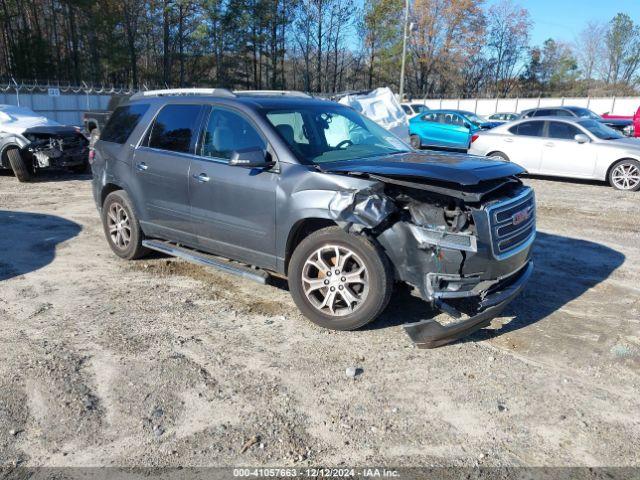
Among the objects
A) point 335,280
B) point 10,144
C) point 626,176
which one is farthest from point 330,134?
point 10,144

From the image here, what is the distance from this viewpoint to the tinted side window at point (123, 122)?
5873 millimetres

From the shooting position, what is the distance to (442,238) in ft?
12.3

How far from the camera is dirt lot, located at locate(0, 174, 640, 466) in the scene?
288 centimetres

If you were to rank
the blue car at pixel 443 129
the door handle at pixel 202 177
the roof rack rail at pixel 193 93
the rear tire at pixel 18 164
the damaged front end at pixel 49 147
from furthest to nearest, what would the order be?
the blue car at pixel 443 129, the damaged front end at pixel 49 147, the rear tire at pixel 18 164, the roof rack rail at pixel 193 93, the door handle at pixel 202 177

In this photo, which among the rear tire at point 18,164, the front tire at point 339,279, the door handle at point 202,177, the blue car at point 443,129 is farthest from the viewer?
the blue car at point 443,129

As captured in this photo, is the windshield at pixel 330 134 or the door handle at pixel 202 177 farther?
the door handle at pixel 202 177

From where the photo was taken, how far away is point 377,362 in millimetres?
3799

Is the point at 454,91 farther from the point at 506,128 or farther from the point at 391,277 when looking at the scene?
the point at 391,277

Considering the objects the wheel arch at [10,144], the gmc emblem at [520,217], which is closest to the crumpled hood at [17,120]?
the wheel arch at [10,144]

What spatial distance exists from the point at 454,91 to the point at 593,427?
71.0m

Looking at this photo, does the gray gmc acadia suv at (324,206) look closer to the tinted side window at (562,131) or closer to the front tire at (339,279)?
the front tire at (339,279)

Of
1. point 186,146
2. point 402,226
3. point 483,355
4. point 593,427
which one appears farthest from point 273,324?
point 593,427

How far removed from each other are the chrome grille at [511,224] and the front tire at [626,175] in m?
8.05

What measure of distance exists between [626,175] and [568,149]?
4.32 ft
